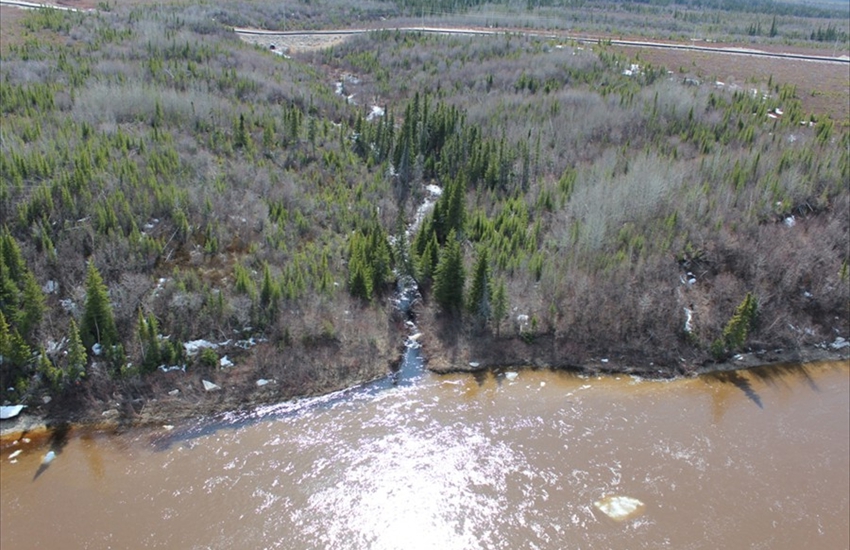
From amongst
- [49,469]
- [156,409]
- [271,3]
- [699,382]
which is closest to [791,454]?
[699,382]

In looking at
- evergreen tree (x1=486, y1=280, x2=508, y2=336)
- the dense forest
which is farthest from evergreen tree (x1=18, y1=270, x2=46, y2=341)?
evergreen tree (x1=486, y1=280, x2=508, y2=336)

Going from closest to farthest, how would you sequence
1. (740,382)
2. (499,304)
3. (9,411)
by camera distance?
(9,411) → (740,382) → (499,304)

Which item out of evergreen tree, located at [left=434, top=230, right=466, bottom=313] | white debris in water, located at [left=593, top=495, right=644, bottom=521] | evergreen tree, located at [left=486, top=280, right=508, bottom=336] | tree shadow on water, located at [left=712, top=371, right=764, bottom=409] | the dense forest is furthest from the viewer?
evergreen tree, located at [left=434, top=230, right=466, bottom=313]

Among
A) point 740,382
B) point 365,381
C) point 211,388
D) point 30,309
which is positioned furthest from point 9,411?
point 740,382

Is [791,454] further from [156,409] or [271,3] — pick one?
[271,3]

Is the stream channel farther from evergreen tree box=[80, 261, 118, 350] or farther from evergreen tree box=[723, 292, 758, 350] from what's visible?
evergreen tree box=[80, 261, 118, 350]

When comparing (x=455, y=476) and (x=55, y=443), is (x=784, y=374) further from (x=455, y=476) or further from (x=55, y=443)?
(x=55, y=443)
